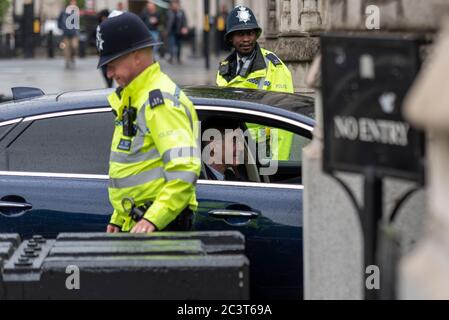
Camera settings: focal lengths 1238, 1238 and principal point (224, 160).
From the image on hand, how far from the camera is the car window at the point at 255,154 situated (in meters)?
6.76

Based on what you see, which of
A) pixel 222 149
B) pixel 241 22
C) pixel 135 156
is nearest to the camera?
pixel 135 156

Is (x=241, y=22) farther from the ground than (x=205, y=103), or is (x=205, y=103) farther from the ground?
(x=241, y=22)

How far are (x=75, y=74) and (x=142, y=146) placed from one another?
1011 inches

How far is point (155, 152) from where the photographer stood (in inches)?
217

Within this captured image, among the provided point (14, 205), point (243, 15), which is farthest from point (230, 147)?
point (243, 15)

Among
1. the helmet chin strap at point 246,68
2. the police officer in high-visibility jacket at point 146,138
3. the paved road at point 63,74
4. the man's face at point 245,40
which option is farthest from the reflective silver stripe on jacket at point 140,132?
the paved road at point 63,74

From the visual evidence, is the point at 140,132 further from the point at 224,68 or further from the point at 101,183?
the point at 224,68

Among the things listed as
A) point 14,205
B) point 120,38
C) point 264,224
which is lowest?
point 264,224

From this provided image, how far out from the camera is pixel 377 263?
3775mm

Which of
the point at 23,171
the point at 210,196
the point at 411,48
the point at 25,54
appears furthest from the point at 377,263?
the point at 25,54

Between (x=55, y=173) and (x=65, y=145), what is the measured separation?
0.17 metres

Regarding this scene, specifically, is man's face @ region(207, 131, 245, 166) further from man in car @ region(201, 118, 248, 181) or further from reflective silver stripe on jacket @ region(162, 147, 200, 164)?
reflective silver stripe on jacket @ region(162, 147, 200, 164)

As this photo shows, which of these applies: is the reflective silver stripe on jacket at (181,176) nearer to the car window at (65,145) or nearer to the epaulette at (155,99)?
the epaulette at (155,99)

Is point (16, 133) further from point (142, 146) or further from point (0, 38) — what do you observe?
point (0, 38)
